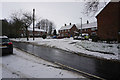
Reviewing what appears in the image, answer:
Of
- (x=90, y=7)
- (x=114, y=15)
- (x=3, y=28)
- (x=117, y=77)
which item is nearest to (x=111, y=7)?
(x=114, y=15)

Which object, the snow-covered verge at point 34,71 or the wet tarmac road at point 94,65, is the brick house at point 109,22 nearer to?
the wet tarmac road at point 94,65

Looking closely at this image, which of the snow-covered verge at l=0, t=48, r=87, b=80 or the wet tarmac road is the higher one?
the snow-covered verge at l=0, t=48, r=87, b=80

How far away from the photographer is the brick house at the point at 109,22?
1496 centimetres

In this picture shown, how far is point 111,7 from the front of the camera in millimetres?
16109

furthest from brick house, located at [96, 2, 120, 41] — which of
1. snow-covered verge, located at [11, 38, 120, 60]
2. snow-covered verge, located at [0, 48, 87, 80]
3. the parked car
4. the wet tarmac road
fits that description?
the parked car

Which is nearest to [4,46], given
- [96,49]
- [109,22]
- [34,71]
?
[34,71]

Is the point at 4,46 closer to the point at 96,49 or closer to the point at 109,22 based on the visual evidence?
the point at 96,49

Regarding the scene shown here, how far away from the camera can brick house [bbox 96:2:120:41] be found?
49.1 feet

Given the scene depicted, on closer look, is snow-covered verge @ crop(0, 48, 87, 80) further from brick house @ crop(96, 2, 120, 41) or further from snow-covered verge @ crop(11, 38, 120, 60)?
brick house @ crop(96, 2, 120, 41)

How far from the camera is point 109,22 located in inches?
635

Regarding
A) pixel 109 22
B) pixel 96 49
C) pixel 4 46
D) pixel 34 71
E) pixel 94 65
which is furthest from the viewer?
pixel 109 22

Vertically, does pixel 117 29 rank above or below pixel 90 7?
below

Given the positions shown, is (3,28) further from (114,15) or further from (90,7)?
(114,15)

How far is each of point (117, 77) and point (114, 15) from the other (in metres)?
15.1
